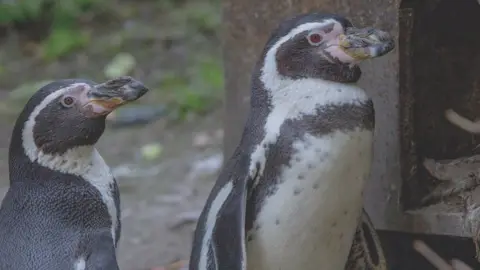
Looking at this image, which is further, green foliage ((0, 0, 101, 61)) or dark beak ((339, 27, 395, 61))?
green foliage ((0, 0, 101, 61))

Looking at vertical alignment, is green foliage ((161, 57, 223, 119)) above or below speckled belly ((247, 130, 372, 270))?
below

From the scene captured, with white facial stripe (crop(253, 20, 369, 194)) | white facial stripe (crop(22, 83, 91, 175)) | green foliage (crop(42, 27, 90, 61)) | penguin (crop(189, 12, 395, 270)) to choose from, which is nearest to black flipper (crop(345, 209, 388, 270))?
penguin (crop(189, 12, 395, 270))

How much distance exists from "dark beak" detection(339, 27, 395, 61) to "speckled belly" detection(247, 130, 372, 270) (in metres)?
0.14

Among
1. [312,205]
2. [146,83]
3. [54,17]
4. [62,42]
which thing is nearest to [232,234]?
[312,205]

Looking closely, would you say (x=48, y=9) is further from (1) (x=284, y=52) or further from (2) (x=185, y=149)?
(1) (x=284, y=52)

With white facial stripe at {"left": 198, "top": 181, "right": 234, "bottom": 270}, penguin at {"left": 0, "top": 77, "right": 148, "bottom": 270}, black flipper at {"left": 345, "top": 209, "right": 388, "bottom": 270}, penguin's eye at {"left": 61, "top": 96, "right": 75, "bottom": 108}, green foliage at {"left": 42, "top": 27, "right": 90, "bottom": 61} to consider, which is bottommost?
green foliage at {"left": 42, "top": 27, "right": 90, "bottom": 61}

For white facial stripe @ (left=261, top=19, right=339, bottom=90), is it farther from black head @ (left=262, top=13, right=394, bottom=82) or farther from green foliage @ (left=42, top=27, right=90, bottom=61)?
green foliage @ (left=42, top=27, right=90, bottom=61)

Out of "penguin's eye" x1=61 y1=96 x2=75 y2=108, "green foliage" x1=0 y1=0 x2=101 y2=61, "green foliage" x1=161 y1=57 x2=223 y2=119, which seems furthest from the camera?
"green foliage" x1=0 y1=0 x2=101 y2=61

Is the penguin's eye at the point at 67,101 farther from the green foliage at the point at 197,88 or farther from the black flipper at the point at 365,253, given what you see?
the green foliage at the point at 197,88

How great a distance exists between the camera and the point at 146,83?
4.77 metres

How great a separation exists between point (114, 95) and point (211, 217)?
29 cm

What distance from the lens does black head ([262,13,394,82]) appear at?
2051 mm

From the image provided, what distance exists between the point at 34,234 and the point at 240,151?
42cm

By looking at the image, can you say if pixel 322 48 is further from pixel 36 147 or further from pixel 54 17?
pixel 54 17
